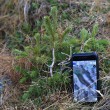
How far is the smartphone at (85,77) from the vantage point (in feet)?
8.97

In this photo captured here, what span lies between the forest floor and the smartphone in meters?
0.07

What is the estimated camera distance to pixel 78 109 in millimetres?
2807

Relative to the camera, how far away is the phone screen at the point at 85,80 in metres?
2.75

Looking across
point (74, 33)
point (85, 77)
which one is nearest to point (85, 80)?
point (85, 77)

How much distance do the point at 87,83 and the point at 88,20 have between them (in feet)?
5.11

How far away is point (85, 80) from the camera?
2.79 m

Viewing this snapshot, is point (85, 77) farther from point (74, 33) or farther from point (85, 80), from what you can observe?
point (74, 33)

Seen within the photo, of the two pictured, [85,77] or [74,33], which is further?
[74,33]

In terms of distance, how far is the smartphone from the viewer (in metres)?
2.73

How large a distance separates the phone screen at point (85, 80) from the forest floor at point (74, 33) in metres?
0.07

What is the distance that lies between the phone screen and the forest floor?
0.07 meters

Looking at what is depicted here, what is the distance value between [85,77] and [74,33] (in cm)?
129

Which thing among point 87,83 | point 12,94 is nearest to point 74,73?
point 87,83

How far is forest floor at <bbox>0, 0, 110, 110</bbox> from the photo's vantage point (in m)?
2.81
